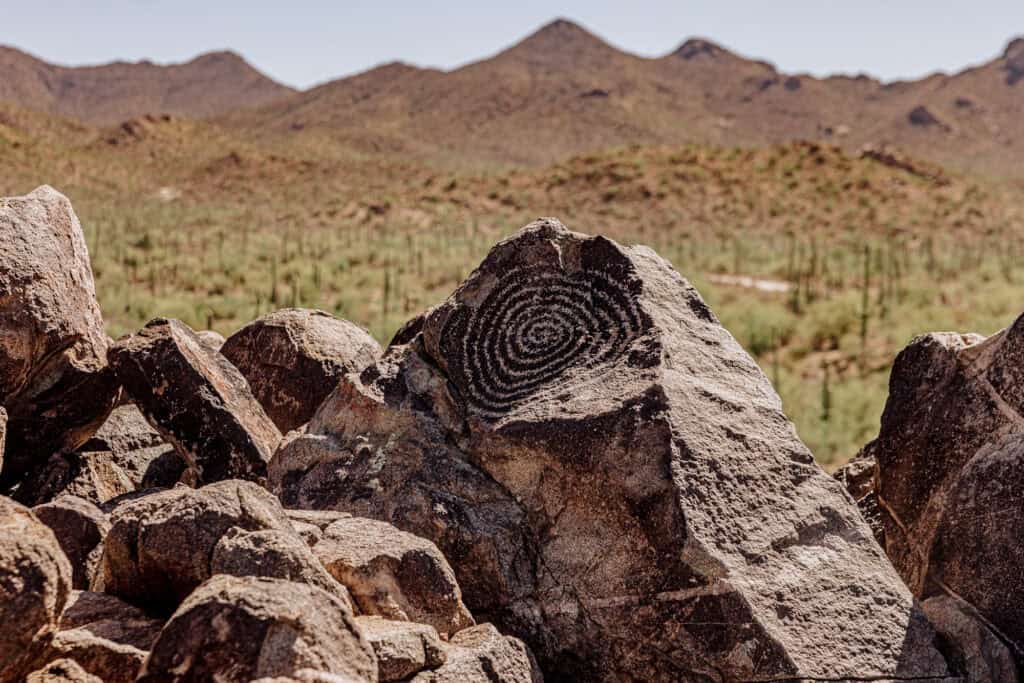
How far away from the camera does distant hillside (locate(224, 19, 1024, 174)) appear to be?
74.4 metres

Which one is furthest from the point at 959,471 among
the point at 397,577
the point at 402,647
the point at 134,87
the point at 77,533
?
the point at 134,87

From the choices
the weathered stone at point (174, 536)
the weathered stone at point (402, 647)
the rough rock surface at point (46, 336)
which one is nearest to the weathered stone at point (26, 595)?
the weathered stone at point (174, 536)

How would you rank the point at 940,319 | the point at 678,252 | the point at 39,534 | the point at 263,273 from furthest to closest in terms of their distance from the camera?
the point at 678,252
the point at 263,273
the point at 940,319
the point at 39,534

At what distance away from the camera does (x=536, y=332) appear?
5344 mm

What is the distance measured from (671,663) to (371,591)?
129 centimetres

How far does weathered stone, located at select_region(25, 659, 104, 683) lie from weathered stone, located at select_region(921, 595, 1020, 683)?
3419 mm

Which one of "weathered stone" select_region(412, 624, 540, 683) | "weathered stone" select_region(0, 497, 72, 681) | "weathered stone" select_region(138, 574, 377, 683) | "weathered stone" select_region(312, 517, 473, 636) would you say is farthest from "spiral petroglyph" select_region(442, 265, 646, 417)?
"weathered stone" select_region(0, 497, 72, 681)

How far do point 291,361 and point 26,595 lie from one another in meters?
3.86

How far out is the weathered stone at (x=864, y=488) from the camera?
598 cm

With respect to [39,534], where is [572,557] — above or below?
below

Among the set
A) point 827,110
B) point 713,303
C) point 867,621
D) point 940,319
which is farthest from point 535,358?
point 827,110

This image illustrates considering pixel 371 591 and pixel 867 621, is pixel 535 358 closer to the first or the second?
pixel 371 591

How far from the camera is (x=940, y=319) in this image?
17.9m

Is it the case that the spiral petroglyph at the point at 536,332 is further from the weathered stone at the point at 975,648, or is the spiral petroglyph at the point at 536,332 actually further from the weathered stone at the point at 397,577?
the weathered stone at the point at 975,648
